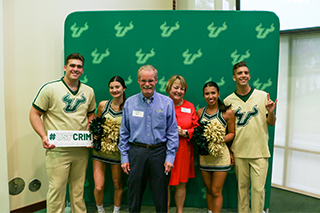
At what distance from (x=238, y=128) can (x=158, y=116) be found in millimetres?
1223

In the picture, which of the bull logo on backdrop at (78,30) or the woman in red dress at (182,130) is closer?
the woman in red dress at (182,130)

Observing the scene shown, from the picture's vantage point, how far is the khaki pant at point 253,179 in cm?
297

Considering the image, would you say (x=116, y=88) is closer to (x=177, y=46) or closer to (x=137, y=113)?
(x=137, y=113)

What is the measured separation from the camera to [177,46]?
3498mm

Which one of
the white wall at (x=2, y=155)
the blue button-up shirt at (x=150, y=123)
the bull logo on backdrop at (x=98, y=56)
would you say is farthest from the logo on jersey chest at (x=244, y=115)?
the white wall at (x=2, y=155)

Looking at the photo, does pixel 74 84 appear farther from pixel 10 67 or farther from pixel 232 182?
pixel 232 182

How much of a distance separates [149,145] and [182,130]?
65 centimetres

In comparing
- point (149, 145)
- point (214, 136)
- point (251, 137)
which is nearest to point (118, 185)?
point (149, 145)

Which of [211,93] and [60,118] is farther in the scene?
[211,93]

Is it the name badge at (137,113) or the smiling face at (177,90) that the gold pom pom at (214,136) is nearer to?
the smiling face at (177,90)

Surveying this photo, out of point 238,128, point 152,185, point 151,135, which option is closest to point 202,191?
point 238,128

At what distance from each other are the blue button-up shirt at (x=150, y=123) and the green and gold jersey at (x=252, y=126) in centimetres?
104

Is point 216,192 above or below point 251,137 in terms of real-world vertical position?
below

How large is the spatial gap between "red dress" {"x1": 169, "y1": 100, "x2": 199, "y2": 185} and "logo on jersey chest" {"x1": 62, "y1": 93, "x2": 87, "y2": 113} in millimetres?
1253
